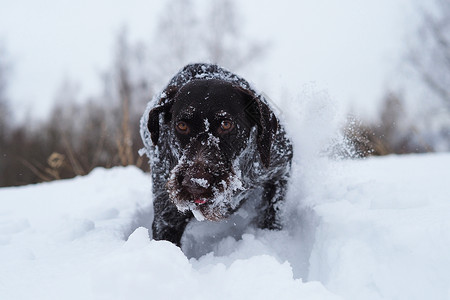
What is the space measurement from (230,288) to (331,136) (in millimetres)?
2201

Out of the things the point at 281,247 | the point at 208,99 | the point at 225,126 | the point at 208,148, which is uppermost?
the point at 208,99

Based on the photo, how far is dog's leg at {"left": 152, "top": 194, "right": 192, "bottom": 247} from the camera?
2.39 metres

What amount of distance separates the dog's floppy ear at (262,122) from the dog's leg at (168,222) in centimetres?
69

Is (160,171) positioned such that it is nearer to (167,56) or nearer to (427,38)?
(167,56)

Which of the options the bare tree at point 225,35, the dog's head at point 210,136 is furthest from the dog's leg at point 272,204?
the bare tree at point 225,35

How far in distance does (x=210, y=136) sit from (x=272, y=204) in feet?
3.53

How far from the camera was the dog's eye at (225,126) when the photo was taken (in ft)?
7.06

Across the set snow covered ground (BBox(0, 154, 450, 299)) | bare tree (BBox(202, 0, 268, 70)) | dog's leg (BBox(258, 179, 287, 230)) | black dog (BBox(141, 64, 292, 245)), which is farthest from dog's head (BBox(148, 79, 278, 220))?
bare tree (BBox(202, 0, 268, 70))

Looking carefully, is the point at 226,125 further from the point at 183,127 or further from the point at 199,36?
the point at 199,36

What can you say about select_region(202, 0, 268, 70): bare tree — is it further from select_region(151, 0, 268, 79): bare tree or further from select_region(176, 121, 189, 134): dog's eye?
select_region(176, 121, 189, 134): dog's eye

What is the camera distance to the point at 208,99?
220 centimetres

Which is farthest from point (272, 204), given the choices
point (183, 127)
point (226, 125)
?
point (183, 127)

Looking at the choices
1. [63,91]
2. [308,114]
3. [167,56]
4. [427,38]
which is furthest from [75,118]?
[308,114]

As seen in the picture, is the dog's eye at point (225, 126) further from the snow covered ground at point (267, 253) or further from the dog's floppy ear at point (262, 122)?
the snow covered ground at point (267, 253)
